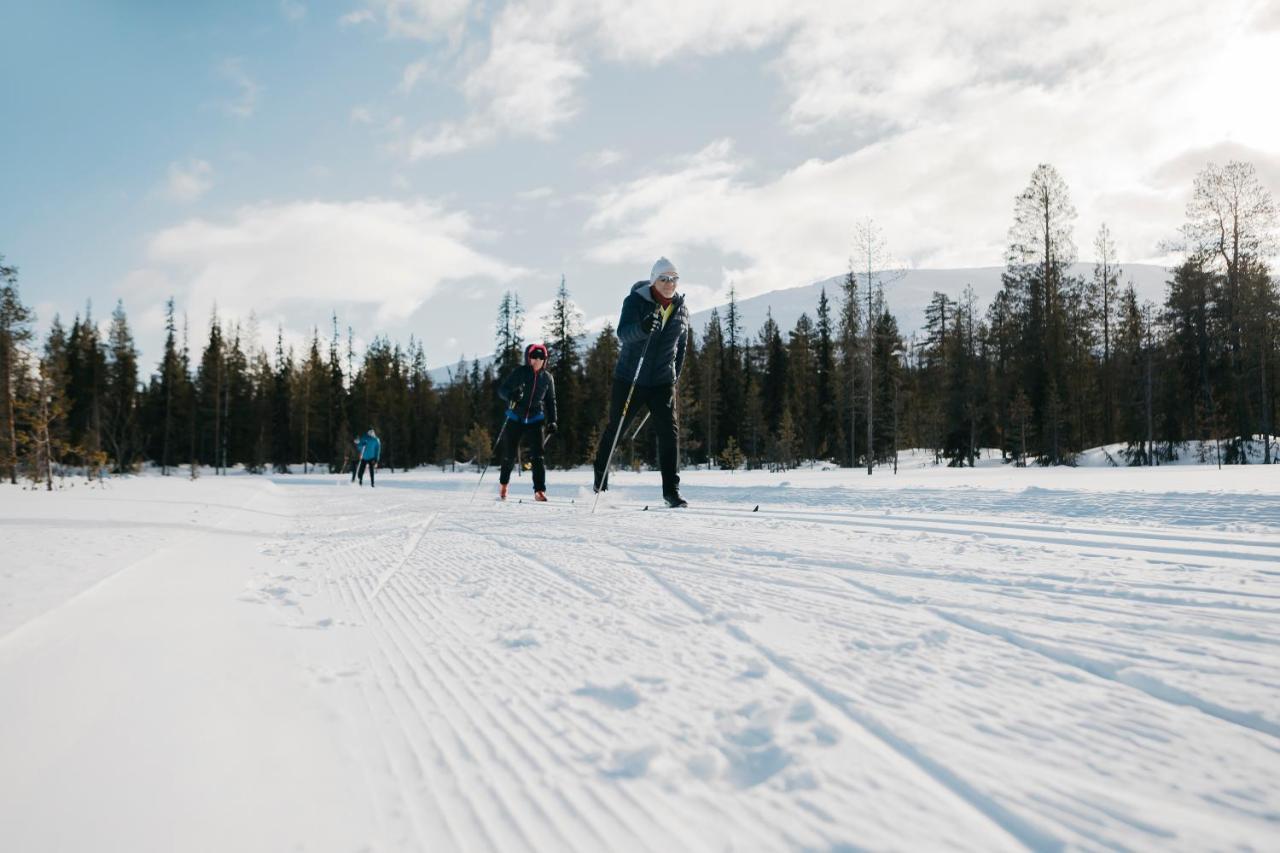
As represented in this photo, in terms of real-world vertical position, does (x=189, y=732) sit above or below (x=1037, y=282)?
below

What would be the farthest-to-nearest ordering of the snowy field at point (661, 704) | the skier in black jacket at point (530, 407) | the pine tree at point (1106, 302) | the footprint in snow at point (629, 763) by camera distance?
the pine tree at point (1106, 302) < the skier in black jacket at point (530, 407) < the footprint in snow at point (629, 763) < the snowy field at point (661, 704)

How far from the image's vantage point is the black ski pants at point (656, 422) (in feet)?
21.6

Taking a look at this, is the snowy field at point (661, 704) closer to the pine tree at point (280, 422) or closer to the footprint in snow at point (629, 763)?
the footprint in snow at point (629, 763)

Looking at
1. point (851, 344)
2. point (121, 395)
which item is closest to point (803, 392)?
point (851, 344)

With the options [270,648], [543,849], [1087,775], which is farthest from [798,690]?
[270,648]

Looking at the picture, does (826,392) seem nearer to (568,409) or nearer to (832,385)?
(832,385)

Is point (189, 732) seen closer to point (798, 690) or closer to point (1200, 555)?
point (798, 690)

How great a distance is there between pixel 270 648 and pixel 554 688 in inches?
39.2

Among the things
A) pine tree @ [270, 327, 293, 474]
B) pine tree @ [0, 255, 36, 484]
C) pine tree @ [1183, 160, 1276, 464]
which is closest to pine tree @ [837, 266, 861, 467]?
pine tree @ [1183, 160, 1276, 464]

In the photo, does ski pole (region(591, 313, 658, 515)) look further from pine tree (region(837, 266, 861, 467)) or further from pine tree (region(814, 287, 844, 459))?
pine tree (region(814, 287, 844, 459))

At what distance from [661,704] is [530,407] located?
26.1ft

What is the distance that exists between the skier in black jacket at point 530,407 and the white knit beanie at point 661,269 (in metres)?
2.92

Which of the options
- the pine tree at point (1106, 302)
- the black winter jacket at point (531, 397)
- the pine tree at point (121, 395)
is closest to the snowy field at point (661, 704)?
the black winter jacket at point (531, 397)

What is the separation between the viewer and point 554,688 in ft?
5.29
